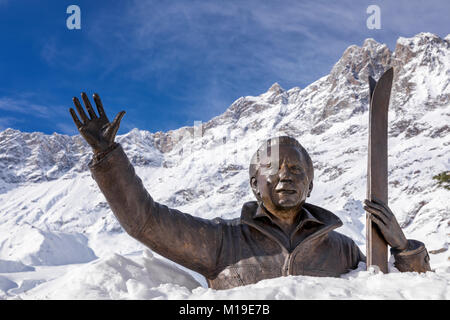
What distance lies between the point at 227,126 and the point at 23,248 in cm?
8105

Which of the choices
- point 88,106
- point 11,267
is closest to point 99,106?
point 88,106

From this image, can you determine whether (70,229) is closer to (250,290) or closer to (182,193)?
(182,193)

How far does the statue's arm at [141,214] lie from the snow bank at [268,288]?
34 centimetres

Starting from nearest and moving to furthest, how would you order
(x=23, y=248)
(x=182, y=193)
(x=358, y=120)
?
(x=23, y=248) < (x=182, y=193) < (x=358, y=120)

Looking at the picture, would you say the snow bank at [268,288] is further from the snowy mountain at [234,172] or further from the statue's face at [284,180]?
the statue's face at [284,180]

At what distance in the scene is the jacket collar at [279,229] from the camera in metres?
3.54

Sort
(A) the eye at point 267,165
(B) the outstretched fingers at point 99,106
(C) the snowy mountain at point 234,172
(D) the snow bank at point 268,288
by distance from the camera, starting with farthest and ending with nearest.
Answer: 1. (C) the snowy mountain at point 234,172
2. (A) the eye at point 267,165
3. (B) the outstretched fingers at point 99,106
4. (D) the snow bank at point 268,288

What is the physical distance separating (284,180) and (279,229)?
0.36 meters

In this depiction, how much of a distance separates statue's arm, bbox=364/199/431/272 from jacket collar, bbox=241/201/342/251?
268 millimetres

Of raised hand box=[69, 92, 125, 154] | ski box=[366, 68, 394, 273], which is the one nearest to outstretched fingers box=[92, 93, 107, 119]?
raised hand box=[69, 92, 125, 154]

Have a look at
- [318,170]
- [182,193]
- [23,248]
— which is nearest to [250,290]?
[23,248]

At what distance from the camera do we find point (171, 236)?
134 inches

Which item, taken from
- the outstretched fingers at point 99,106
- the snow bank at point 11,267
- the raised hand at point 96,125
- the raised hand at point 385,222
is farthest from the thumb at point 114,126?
the snow bank at point 11,267

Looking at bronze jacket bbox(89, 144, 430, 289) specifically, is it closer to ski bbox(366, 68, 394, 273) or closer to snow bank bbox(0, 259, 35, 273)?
ski bbox(366, 68, 394, 273)
